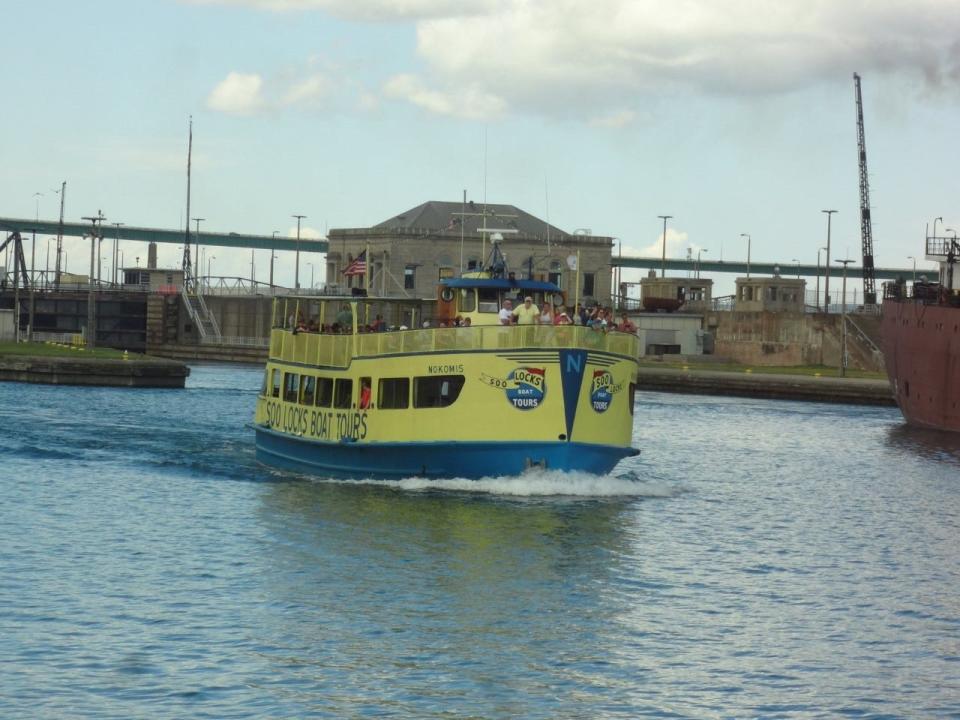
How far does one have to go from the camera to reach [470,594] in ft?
96.7

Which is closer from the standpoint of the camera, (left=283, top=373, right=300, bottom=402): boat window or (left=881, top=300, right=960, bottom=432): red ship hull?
(left=283, top=373, right=300, bottom=402): boat window

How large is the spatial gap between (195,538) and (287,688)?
13241 millimetres

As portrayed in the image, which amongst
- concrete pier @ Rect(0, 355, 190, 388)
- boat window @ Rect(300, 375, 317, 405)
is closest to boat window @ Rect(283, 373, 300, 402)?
boat window @ Rect(300, 375, 317, 405)

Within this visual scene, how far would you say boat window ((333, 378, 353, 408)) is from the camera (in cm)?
4434

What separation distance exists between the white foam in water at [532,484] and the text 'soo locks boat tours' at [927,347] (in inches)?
1494

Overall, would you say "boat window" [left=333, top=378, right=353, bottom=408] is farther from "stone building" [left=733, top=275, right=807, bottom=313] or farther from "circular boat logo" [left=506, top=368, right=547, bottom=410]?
"stone building" [left=733, top=275, right=807, bottom=313]

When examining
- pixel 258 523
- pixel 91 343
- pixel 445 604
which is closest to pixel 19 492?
pixel 258 523

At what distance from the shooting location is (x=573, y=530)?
3684cm

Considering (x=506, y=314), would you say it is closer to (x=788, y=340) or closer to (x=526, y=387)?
(x=526, y=387)

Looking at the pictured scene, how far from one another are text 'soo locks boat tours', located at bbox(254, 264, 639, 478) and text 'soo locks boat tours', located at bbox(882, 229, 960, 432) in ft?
122

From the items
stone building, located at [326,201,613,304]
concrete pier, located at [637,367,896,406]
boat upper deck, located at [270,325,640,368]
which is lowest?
concrete pier, located at [637,367,896,406]

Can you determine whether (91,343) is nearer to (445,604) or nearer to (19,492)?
(19,492)

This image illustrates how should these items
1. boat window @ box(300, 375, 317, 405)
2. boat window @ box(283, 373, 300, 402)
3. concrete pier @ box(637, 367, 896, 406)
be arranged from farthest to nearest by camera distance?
concrete pier @ box(637, 367, 896, 406)
boat window @ box(283, 373, 300, 402)
boat window @ box(300, 375, 317, 405)

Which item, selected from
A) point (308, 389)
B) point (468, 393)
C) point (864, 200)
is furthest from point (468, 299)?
point (864, 200)
